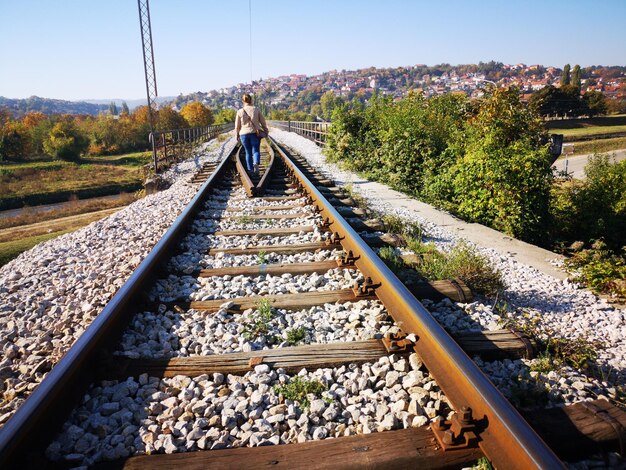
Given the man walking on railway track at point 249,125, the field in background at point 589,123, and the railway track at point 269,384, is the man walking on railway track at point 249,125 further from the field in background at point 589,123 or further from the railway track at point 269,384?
the field in background at point 589,123

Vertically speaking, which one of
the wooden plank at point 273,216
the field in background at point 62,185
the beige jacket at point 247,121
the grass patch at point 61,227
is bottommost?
the field in background at point 62,185

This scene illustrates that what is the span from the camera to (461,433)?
1707 mm

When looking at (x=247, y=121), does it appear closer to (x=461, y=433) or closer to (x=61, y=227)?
(x=61, y=227)

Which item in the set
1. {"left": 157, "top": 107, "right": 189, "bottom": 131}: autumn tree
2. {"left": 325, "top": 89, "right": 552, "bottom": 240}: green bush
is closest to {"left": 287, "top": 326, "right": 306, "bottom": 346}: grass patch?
{"left": 325, "top": 89, "right": 552, "bottom": 240}: green bush

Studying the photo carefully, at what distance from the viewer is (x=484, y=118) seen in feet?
25.7

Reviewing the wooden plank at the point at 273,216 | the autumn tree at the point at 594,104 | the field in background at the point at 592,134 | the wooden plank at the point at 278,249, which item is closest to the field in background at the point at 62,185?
the wooden plank at the point at 273,216

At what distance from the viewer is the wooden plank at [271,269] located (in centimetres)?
365

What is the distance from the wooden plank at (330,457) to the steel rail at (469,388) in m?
0.13

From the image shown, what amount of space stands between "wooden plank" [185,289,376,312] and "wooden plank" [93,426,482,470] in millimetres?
1323

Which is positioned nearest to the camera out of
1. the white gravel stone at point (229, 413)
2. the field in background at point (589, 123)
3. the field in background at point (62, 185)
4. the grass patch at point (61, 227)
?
the white gravel stone at point (229, 413)

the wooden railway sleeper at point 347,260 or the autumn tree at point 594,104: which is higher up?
the autumn tree at point 594,104

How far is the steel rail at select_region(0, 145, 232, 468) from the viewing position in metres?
1.64

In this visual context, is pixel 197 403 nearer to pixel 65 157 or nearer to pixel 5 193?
pixel 5 193

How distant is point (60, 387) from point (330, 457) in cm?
124
